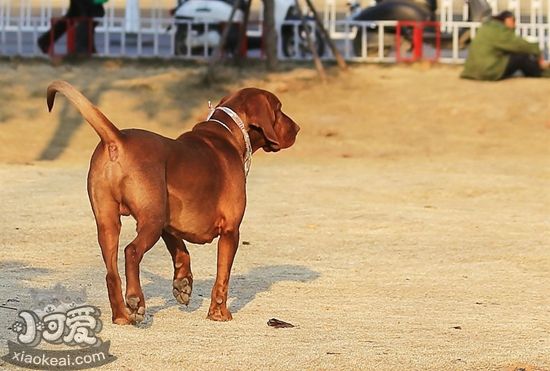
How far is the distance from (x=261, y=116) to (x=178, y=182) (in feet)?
2.33

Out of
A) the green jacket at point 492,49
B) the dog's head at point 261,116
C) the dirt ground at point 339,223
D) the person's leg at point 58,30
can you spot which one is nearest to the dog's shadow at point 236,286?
the dirt ground at point 339,223

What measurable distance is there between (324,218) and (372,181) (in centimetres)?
257

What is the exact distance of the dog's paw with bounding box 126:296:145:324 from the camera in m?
6.38

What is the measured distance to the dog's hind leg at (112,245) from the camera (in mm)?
6403

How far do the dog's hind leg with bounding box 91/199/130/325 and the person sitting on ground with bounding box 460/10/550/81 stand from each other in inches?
508

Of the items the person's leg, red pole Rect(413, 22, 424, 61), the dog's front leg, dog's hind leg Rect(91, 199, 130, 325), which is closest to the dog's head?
the dog's front leg

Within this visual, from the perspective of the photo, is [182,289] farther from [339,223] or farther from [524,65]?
[524,65]

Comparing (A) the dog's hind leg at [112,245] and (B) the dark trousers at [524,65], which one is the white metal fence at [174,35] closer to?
(B) the dark trousers at [524,65]

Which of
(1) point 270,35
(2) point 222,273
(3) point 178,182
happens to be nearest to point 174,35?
(1) point 270,35

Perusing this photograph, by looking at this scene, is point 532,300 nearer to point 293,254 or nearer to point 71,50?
point 293,254

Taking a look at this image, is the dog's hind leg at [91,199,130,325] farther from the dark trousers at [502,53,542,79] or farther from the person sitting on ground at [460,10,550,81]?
the dark trousers at [502,53,542,79]

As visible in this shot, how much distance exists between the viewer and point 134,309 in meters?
6.41

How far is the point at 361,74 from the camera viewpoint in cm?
1948

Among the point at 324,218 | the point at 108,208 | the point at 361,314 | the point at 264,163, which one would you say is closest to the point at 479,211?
the point at 324,218
